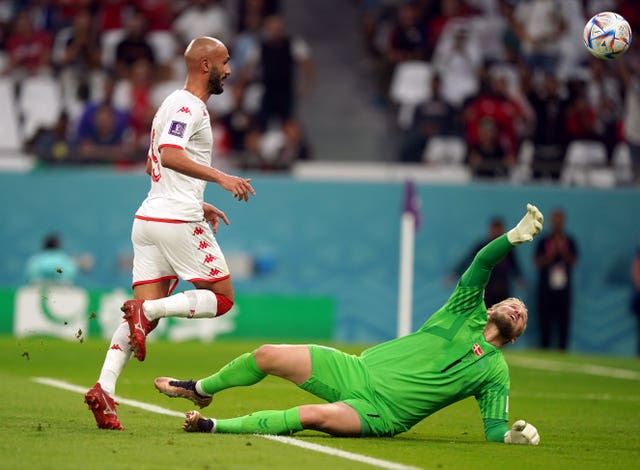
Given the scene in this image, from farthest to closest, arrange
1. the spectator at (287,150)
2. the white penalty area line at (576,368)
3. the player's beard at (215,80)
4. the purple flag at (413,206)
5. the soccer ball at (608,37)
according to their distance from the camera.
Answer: the spectator at (287,150) → the purple flag at (413,206) → the white penalty area line at (576,368) → the soccer ball at (608,37) → the player's beard at (215,80)

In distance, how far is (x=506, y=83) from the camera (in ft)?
72.3

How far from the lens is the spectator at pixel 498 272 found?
2062cm

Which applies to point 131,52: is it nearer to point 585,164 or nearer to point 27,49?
point 27,49

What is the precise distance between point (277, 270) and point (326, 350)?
13.6m

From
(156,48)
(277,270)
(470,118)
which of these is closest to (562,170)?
(470,118)

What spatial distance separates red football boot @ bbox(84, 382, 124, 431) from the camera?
8008mm

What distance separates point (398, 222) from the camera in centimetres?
2188

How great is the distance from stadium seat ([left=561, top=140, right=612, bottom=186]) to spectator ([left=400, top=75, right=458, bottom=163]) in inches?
79.3

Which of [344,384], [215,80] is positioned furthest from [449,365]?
[215,80]

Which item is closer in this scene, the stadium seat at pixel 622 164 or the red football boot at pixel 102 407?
the red football boot at pixel 102 407

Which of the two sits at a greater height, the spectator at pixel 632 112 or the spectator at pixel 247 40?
the spectator at pixel 247 40

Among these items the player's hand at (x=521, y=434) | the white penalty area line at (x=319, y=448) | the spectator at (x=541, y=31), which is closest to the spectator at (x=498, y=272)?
the spectator at (x=541, y=31)

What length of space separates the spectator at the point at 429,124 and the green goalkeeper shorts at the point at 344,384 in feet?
43.7

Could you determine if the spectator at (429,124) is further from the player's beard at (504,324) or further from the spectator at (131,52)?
the player's beard at (504,324)
